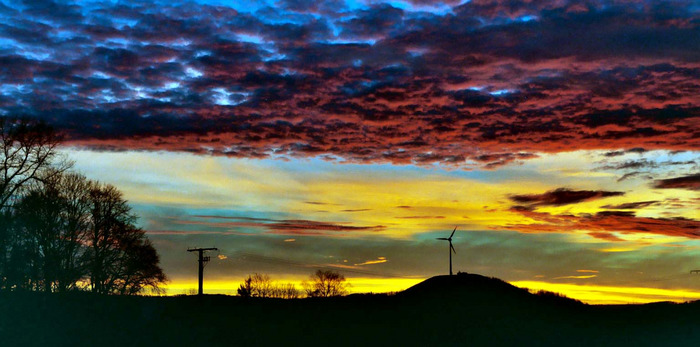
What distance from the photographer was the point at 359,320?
2373 inches

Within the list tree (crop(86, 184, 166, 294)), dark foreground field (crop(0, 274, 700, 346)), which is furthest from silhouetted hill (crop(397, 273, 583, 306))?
tree (crop(86, 184, 166, 294))

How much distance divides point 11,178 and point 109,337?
16.1 m

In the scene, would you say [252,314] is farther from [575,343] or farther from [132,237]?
[575,343]

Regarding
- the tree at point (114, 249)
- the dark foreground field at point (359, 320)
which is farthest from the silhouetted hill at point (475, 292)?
the tree at point (114, 249)

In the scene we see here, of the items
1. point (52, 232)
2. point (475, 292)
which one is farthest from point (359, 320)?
point (52, 232)

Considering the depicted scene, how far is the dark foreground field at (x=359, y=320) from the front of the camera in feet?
148

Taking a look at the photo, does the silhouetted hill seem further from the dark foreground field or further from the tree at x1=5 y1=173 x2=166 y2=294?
the tree at x1=5 y1=173 x2=166 y2=294

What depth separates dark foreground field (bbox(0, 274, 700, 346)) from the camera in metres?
45.2

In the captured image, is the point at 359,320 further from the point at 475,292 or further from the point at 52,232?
the point at 52,232

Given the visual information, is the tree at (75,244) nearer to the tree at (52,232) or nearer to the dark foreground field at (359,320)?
the tree at (52,232)

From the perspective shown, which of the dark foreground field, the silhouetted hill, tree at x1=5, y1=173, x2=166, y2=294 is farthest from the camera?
the silhouetted hill

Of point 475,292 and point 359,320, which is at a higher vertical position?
point 475,292

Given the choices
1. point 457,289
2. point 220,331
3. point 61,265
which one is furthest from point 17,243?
point 457,289

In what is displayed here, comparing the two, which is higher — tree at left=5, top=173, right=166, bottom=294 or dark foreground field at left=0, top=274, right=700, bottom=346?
tree at left=5, top=173, right=166, bottom=294
